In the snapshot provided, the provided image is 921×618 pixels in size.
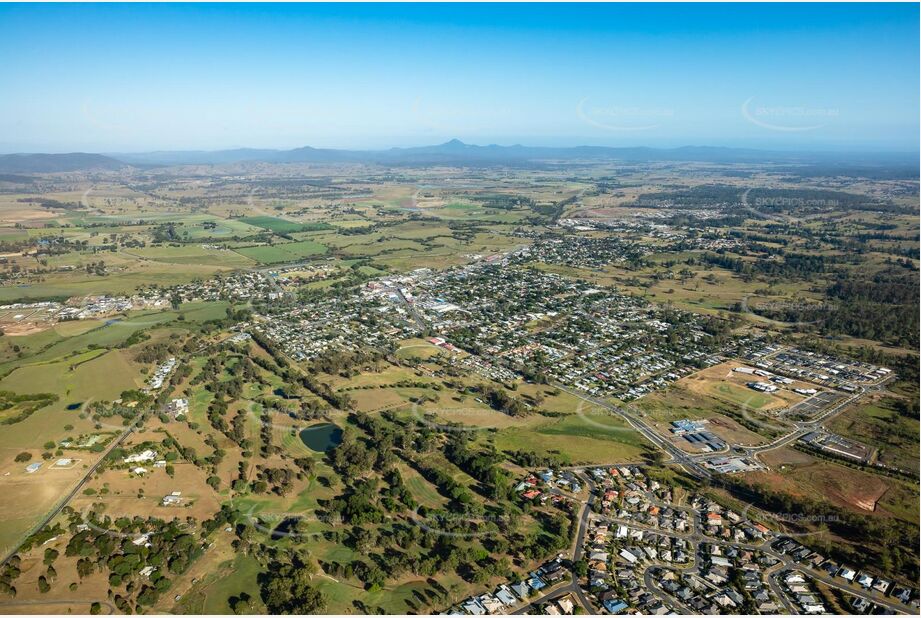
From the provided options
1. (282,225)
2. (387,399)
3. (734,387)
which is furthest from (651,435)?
(282,225)

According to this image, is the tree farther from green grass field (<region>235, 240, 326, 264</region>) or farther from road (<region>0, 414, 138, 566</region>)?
green grass field (<region>235, 240, 326, 264</region>)

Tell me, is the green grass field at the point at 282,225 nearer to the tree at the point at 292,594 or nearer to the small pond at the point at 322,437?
the small pond at the point at 322,437

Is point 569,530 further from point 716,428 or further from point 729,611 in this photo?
point 716,428

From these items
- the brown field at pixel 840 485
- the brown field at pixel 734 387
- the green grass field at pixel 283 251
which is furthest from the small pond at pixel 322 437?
the green grass field at pixel 283 251

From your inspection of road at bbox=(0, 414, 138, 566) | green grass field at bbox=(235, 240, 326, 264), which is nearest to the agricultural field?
road at bbox=(0, 414, 138, 566)

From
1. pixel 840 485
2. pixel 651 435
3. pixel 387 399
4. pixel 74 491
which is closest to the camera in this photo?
pixel 74 491

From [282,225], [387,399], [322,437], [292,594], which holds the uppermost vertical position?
[282,225]

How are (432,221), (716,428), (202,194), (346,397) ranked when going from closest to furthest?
(716,428)
(346,397)
(432,221)
(202,194)

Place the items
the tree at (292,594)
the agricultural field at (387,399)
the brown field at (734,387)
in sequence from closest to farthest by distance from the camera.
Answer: the tree at (292,594) < the agricultural field at (387,399) < the brown field at (734,387)

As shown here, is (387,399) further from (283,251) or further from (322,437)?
(283,251)

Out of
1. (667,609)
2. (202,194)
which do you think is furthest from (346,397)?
(202,194)

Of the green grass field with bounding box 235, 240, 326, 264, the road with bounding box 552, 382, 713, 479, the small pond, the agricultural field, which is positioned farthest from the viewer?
the green grass field with bounding box 235, 240, 326, 264
